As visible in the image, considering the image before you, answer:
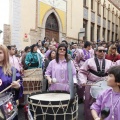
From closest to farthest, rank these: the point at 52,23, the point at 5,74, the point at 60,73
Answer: the point at 5,74 → the point at 60,73 → the point at 52,23

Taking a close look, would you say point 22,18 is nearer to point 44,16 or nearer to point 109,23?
point 44,16

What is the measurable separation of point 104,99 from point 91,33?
2396cm

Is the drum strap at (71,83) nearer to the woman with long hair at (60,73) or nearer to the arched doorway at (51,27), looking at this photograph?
the woman with long hair at (60,73)

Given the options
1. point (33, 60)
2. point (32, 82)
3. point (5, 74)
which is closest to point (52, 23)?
point (33, 60)

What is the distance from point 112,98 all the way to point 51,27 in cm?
1550

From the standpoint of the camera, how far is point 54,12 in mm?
17859

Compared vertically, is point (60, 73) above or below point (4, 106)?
above

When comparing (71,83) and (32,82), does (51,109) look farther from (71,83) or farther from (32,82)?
(32,82)

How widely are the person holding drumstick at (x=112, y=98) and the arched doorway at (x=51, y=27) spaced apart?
14.5 meters

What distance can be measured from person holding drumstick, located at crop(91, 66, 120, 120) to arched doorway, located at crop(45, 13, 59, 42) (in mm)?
14487

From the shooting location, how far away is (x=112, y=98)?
105 inches

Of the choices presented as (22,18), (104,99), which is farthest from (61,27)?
(104,99)

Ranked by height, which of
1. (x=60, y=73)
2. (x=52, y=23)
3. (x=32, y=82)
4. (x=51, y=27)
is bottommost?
(x=32, y=82)

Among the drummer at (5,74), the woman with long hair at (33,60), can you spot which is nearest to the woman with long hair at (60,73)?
the drummer at (5,74)
